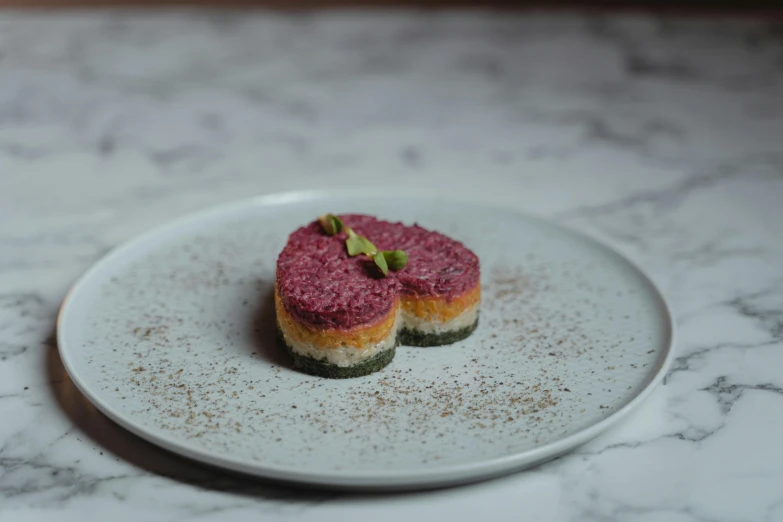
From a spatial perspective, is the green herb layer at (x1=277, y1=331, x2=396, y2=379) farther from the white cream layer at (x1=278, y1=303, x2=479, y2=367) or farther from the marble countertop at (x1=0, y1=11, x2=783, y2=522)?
the marble countertop at (x1=0, y1=11, x2=783, y2=522)

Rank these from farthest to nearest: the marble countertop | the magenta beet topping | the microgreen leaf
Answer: the microgreen leaf → the magenta beet topping → the marble countertop

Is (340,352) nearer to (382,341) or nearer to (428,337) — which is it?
(382,341)

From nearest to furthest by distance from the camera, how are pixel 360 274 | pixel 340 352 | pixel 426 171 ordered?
pixel 340 352 < pixel 360 274 < pixel 426 171

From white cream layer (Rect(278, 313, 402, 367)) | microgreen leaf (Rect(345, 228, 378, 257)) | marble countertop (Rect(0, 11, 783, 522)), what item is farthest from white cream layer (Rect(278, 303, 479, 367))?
marble countertop (Rect(0, 11, 783, 522))

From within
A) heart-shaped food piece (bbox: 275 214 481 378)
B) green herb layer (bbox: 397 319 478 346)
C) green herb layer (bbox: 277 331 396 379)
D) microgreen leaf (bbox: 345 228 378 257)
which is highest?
microgreen leaf (bbox: 345 228 378 257)

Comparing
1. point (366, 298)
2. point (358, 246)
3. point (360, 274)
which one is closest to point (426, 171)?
point (358, 246)

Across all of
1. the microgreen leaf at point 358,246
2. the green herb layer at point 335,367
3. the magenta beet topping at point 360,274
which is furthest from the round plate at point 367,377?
the microgreen leaf at point 358,246

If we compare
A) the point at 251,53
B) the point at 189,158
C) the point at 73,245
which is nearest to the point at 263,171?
the point at 189,158
